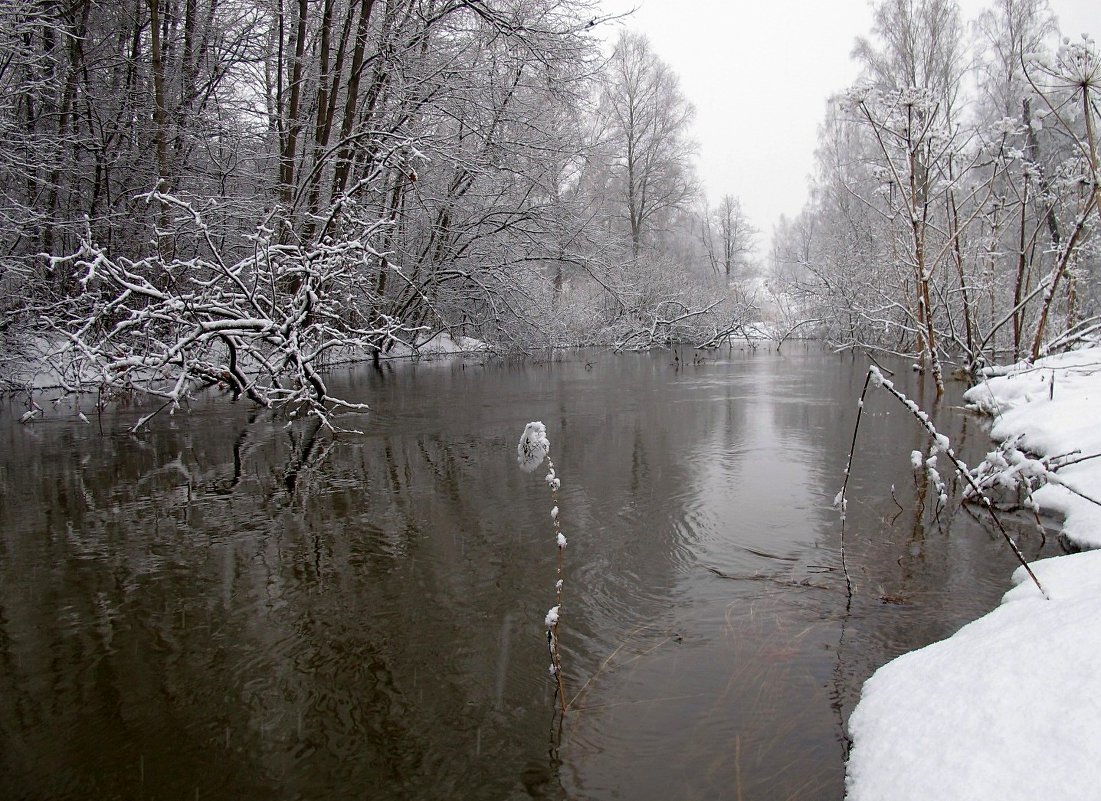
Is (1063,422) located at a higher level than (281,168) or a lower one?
lower

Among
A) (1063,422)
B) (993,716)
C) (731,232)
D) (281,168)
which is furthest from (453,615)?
(731,232)

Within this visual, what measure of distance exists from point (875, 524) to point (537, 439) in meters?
2.95

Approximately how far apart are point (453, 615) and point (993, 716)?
2.29 meters

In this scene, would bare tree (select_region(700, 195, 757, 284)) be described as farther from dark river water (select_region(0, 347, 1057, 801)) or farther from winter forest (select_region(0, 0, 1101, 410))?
dark river water (select_region(0, 347, 1057, 801))

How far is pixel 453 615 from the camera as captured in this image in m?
3.46

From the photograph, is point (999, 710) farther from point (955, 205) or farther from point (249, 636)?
point (955, 205)

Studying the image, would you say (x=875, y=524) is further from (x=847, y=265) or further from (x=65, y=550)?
(x=847, y=265)

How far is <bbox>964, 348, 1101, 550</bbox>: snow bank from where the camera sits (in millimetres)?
4320

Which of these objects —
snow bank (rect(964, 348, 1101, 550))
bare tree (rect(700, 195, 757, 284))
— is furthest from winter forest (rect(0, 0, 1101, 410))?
bare tree (rect(700, 195, 757, 284))

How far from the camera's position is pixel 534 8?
44.3ft

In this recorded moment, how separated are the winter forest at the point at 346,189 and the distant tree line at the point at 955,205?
104mm

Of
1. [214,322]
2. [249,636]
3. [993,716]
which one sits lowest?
[249,636]

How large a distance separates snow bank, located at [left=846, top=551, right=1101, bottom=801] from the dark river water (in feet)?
0.72

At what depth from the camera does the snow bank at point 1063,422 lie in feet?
14.2
